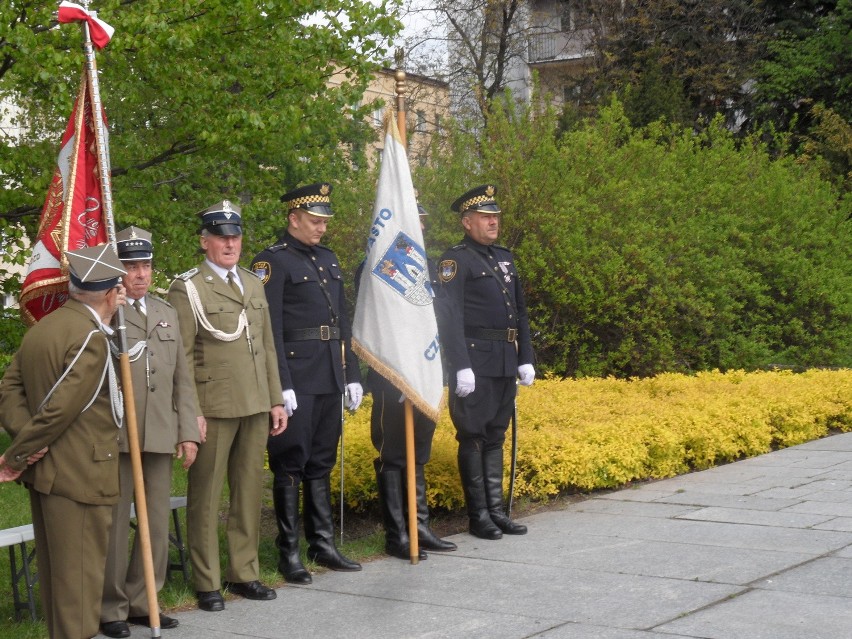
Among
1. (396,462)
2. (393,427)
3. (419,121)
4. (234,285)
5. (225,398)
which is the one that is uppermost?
(419,121)

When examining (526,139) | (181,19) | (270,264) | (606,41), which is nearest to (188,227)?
(181,19)

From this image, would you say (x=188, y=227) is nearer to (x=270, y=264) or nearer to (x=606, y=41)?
(x=270, y=264)

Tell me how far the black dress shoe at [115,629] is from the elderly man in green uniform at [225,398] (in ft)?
1.87

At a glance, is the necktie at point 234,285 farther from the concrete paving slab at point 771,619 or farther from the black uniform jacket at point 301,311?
the concrete paving slab at point 771,619

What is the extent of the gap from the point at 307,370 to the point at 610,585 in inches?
77.7

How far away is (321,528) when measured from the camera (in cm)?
676

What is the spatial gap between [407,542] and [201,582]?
148cm

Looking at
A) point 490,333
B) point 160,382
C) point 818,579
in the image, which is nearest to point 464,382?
point 490,333

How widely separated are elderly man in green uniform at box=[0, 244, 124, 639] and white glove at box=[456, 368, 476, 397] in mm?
2621

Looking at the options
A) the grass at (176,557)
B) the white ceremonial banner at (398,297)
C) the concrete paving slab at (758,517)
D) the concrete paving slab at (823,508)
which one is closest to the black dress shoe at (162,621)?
the grass at (176,557)

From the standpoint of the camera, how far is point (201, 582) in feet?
19.7

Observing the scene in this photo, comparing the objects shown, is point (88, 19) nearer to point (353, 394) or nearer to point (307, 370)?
point (307, 370)

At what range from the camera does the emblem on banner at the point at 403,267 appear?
7.20m

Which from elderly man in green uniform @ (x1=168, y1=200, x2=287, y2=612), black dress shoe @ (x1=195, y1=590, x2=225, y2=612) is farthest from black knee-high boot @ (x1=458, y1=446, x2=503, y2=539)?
→ black dress shoe @ (x1=195, y1=590, x2=225, y2=612)
